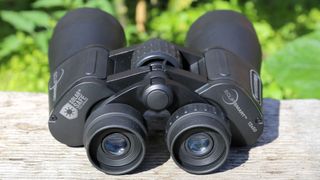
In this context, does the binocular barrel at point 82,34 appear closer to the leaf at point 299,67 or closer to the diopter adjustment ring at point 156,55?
the diopter adjustment ring at point 156,55

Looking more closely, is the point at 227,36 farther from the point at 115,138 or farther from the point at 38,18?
the point at 38,18

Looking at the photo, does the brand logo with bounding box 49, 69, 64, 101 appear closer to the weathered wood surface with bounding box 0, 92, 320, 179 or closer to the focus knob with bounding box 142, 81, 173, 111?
the weathered wood surface with bounding box 0, 92, 320, 179

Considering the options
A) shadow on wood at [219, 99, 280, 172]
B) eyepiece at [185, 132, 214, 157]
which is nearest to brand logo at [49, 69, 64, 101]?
eyepiece at [185, 132, 214, 157]

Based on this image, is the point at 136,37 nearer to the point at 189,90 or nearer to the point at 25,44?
the point at 25,44

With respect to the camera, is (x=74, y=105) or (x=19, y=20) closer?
(x=74, y=105)

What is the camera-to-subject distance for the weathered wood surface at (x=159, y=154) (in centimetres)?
192

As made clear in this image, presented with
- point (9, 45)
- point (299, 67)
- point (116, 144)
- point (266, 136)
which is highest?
point (116, 144)

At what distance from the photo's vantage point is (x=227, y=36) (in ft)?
7.15

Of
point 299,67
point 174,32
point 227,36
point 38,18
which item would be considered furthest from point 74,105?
point 174,32

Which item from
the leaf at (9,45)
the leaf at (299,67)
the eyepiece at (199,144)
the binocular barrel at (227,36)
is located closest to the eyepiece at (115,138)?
the eyepiece at (199,144)

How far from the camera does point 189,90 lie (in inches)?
73.4

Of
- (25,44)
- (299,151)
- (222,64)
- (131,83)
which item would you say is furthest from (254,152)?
(25,44)

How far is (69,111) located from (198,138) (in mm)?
378

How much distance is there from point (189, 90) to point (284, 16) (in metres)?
2.18
